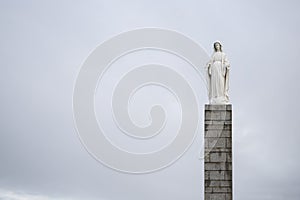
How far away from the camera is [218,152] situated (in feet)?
61.1

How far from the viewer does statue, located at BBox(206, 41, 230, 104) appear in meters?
19.3

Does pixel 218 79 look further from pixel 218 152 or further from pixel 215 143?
pixel 218 152

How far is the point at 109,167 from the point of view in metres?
23.5

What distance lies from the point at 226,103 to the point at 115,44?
8480 millimetres

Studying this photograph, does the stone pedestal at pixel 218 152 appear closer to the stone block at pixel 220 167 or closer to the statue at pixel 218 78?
the stone block at pixel 220 167

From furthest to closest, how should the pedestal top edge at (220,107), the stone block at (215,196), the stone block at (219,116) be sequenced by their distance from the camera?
1. the pedestal top edge at (220,107)
2. the stone block at (219,116)
3. the stone block at (215,196)

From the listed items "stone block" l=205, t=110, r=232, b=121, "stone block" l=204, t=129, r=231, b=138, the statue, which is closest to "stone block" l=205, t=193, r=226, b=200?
"stone block" l=204, t=129, r=231, b=138

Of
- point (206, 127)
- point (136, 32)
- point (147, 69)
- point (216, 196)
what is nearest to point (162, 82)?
point (147, 69)

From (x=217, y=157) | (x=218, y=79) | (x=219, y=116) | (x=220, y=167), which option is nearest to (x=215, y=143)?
(x=217, y=157)

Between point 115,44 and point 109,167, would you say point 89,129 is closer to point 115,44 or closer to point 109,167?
point 109,167

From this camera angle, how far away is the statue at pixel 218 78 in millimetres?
19344

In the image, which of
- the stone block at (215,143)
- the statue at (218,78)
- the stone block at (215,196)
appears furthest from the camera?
the statue at (218,78)

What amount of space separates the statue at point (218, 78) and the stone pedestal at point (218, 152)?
0.47 meters

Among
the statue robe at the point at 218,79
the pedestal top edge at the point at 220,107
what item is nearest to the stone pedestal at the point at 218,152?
the pedestal top edge at the point at 220,107
